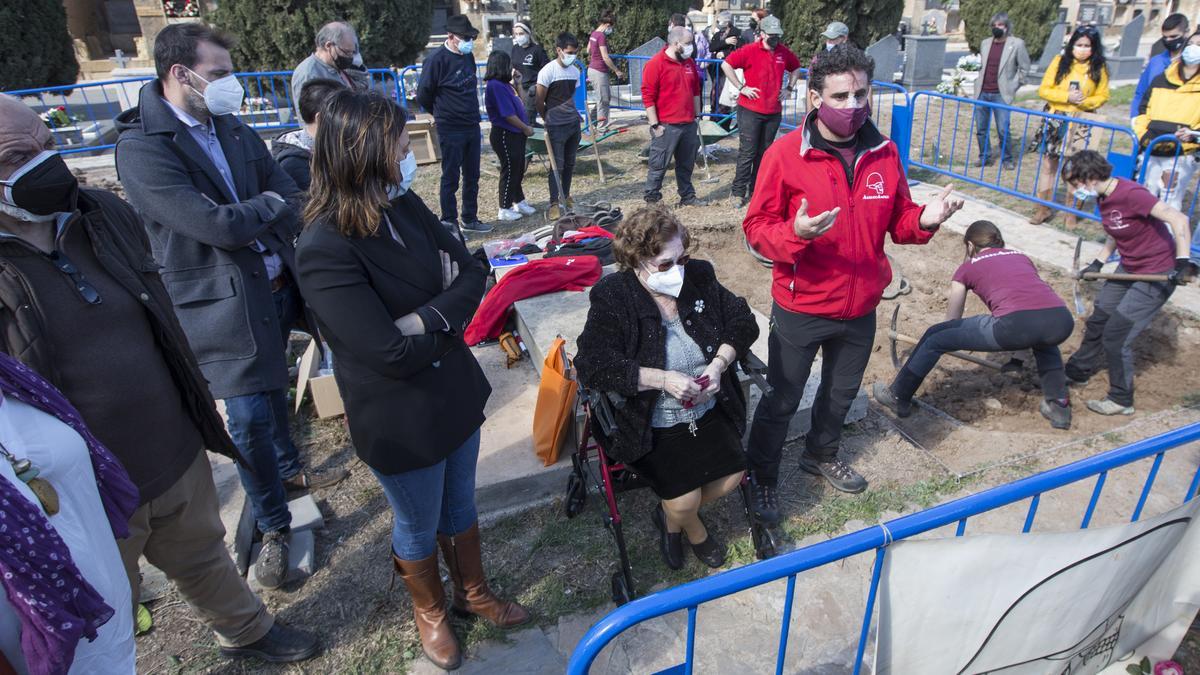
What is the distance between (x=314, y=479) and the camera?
3.82 metres

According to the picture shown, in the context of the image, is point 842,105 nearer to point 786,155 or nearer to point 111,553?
point 786,155

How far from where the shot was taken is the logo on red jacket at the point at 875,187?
9.84 feet

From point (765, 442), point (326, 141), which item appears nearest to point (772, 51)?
point (765, 442)

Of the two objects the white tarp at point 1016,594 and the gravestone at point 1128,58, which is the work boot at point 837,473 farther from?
the gravestone at point 1128,58

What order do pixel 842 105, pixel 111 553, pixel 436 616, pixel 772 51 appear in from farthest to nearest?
pixel 772 51 → pixel 842 105 → pixel 436 616 → pixel 111 553

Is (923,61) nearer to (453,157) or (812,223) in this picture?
(453,157)

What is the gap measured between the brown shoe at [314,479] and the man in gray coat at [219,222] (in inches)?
22.3

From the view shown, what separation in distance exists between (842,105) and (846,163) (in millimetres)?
227

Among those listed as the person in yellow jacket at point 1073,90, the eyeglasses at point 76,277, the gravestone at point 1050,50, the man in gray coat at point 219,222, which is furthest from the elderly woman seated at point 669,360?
the gravestone at point 1050,50

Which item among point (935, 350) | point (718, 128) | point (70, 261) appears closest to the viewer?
point (70, 261)

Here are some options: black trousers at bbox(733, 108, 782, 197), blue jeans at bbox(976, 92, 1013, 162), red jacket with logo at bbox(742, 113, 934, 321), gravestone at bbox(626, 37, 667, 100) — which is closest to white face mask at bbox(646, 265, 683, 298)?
red jacket with logo at bbox(742, 113, 934, 321)

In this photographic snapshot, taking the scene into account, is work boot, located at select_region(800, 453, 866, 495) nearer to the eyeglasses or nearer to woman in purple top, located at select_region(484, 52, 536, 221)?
the eyeglasses

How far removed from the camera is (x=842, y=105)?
2.94 meters

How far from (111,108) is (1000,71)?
15.0m
